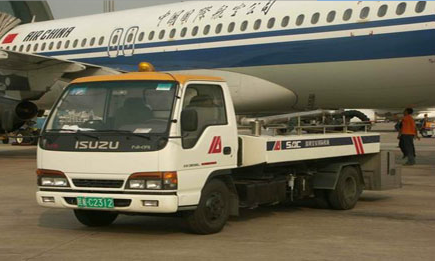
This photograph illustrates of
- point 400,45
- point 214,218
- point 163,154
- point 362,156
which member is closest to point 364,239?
point 214,218

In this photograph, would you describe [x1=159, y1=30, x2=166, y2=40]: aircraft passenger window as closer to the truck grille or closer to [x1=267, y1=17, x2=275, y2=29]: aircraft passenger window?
[x1=267, y1=17, x2=275, y2=29]: aircraft passenger window

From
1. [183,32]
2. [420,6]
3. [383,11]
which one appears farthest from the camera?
[183,32]

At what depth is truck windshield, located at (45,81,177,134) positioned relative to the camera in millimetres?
7180

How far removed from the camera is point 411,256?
20.8 feet

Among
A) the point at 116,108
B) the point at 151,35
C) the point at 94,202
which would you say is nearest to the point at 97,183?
the point at 94,202

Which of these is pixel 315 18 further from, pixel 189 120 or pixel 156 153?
pixel 156 153

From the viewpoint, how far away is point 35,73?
18.5 meters

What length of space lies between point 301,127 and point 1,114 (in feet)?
40.8

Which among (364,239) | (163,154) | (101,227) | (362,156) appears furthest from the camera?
(362,156)

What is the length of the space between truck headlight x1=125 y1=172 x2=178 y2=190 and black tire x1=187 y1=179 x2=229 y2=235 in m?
0.55

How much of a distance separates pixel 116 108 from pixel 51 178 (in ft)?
3.84

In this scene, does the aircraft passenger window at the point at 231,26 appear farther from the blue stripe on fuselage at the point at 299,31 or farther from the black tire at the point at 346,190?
the black tire at the point at 346,190

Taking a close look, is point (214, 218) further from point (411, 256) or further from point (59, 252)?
point (411, 256)

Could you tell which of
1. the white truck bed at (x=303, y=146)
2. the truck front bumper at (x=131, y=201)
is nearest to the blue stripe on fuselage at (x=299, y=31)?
the white truck bed at (x=303, y=146)
